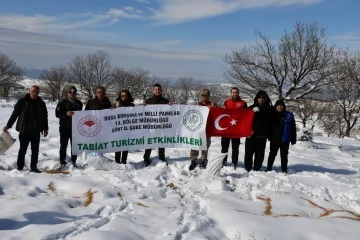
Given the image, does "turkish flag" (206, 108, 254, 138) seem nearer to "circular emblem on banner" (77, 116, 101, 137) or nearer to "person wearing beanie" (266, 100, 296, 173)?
"person wearing beanie" (266, 100, 296, 173)

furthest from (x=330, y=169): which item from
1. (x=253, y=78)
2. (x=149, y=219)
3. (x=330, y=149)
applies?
(x=253, y=78)

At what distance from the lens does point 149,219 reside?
18.9 feet

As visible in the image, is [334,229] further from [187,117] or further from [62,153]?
[62,153]

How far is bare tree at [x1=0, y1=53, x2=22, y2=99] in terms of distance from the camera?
233 feet

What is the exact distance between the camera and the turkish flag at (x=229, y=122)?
31.4 feet

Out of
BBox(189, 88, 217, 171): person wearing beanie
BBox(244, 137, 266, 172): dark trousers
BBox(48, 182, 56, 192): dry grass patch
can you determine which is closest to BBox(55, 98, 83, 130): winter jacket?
BBox(48, 182, 56, 192): dry grass patch

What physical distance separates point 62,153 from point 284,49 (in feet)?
57.0

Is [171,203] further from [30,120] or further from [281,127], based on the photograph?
[281,127]

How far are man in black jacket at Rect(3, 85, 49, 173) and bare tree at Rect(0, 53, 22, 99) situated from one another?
66.3 m

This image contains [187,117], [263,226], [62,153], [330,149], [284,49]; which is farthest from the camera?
[284,49]

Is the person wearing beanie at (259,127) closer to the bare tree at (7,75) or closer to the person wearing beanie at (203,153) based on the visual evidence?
the person wearing beanie at (203,153)

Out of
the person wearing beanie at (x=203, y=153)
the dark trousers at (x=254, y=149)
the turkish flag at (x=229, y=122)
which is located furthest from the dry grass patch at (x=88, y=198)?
the dark trousers at (x=254, y=149)

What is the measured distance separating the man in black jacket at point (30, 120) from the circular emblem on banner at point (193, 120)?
137 inches

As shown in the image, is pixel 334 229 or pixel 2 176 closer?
pixel 334 229
